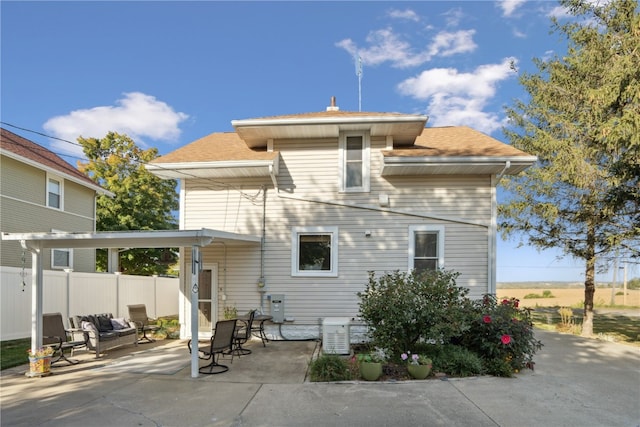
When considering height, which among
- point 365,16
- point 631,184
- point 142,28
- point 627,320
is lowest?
point 627,320

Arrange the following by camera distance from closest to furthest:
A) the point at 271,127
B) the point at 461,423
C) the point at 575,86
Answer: the point at 461,423 < the point at 271,127 < the point at 575,86

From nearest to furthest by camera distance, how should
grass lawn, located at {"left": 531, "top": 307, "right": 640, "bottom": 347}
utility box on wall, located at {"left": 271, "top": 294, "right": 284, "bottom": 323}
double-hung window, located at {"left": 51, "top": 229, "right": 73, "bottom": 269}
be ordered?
utility box on wall, located at {"left": 271, "top": 294, "right": 284, "bottom": 323} → grass lawn, located at {"left": 531, "top": 307, "right": 640, "bottom": 347} → double-hung window, located at {"left": 51, "top": 229, "right": 73, "bottom": 269}

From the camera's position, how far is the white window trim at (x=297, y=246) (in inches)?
378

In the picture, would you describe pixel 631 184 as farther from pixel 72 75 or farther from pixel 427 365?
pixel 72 75

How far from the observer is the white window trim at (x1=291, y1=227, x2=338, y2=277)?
9594 mm

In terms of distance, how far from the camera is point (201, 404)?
5141 mm

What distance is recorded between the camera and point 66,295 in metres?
10.9

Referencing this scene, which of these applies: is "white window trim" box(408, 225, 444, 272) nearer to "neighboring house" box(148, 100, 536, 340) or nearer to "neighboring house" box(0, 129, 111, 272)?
"neighboring house" box(148, 100, 536, 340)

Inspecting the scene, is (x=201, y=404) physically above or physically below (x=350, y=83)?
below

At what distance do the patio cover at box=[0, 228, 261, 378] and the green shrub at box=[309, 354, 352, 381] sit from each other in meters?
2.06

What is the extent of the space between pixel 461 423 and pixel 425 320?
220 centimetres

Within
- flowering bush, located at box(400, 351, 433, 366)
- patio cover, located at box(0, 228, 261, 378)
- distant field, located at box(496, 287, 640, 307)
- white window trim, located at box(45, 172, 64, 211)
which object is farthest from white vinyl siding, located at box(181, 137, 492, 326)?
distant field, located at box(496, 287, 640, 307)

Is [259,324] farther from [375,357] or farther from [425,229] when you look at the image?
[425,229]

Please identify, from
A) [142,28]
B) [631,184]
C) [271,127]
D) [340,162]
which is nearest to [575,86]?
[631,184]
